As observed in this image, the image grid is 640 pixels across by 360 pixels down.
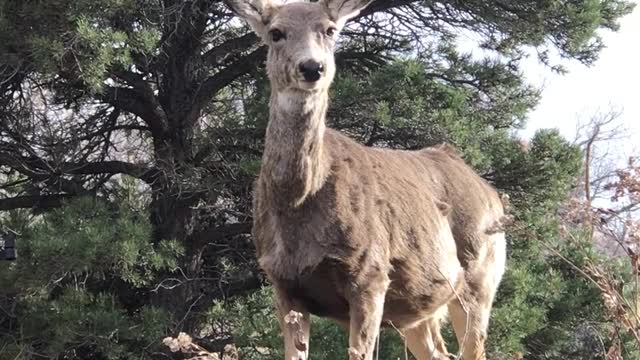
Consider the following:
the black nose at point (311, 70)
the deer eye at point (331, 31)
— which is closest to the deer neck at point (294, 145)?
the black nose at point (311, 70)

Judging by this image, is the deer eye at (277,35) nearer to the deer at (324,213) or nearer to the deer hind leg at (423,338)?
the deer at (324,213)

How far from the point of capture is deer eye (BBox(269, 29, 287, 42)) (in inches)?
195

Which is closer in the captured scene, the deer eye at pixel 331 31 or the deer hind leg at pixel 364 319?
the deer hind leg at pixel 364 319

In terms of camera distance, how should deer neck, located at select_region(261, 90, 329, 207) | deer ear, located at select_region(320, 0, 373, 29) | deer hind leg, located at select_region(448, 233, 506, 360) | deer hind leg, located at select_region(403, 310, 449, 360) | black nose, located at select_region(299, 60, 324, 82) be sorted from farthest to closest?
1. deer hind leg, located at select_region(403, 310, 449, 360)
2. deer hind leg, located at select_region(448, 233, 506, 360)
3. deer ear, located at select_region(320, 0, 373, 29)
4. deer neck, located at select_region(261, 90, 329, 207)
5. black nose, located at select_region(299, 60, 324, 82)

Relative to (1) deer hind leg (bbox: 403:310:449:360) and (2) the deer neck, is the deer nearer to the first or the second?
(2) the deer neck

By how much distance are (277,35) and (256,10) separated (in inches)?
17.2

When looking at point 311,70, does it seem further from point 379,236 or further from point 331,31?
point 379,236

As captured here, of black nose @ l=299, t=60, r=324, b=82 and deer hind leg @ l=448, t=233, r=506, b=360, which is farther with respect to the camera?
deer hind leg @ l=448, t=233, r=506, b=360

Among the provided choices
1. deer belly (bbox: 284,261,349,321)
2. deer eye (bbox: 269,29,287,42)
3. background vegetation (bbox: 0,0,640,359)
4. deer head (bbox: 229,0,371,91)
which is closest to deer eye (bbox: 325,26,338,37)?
deer head (bbox: 229,0,371,91)

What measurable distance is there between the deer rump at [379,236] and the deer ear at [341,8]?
0.69 m

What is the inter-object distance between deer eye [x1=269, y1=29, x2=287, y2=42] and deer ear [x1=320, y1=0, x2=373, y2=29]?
361 mm

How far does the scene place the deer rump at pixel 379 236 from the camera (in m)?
4.92

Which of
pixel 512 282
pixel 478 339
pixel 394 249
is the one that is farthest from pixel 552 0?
pixel 394 249

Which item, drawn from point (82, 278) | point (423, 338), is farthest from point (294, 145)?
point (82, 278)
